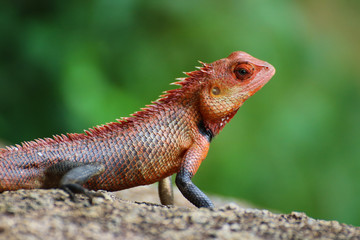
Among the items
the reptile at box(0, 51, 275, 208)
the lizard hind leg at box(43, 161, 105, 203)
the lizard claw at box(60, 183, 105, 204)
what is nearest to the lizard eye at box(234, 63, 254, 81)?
the reptile at box(0, 51, 275, 208)

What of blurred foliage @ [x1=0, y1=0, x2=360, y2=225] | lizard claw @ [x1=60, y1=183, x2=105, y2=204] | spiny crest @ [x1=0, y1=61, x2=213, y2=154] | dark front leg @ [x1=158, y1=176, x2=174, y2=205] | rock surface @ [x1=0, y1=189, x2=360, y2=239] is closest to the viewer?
rock surface @ [x1=0, y1=189, x2=360, y2=239]

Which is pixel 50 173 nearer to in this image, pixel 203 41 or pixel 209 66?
pixel 209 66

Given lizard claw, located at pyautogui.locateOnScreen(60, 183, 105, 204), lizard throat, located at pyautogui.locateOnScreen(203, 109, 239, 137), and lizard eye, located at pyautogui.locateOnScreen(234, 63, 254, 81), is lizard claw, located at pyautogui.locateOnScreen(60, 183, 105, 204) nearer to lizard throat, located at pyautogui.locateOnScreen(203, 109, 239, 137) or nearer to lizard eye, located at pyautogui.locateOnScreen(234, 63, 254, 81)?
lizard throat, located at pyautogui.locateOnScreen(203, 109, 239, 137)

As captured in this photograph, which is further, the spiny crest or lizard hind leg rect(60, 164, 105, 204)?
the spiny crest

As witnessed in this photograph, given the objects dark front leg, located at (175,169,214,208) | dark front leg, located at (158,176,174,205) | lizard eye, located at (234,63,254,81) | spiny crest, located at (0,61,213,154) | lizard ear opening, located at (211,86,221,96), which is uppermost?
lizard eye, located at (234,63,254,81)

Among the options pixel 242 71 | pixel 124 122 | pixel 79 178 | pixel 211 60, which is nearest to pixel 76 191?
pixel 79 178
